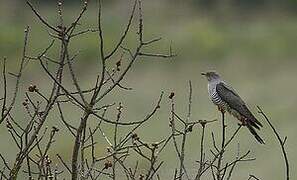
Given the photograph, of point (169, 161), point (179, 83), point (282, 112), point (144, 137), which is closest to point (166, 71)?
point (179, 83)

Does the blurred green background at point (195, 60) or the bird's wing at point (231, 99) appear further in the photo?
the blurred green background at point (195, 60)

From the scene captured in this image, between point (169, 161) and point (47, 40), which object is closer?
point (169, 161)

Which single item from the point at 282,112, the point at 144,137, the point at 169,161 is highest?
the point at 282,112

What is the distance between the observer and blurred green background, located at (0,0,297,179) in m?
12.6

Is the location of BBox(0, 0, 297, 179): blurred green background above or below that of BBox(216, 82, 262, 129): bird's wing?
above

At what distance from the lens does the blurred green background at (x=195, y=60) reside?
41.3ft

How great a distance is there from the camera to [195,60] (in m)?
19.5

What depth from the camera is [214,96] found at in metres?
4.62

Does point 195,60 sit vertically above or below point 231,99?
above

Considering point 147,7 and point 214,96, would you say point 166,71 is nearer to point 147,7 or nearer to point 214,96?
point 147,7

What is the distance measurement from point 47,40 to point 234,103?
15.2 metres

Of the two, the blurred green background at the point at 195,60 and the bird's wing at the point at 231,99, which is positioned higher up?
the blurred green background at the point at 195,60

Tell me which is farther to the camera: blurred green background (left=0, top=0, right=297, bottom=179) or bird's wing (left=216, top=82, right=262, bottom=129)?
blurred green background (left=0, top=0, right=297, bottom=179)

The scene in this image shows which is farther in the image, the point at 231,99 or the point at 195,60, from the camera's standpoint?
the point at 195,60
